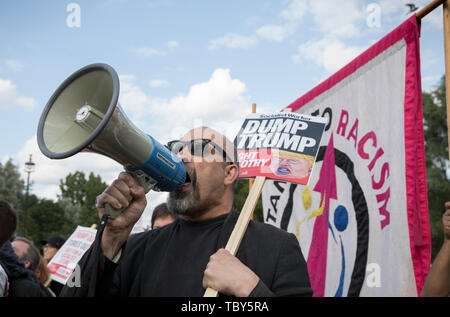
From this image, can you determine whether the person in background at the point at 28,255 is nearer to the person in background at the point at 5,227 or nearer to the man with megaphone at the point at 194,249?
the person in background at the point at 5,227

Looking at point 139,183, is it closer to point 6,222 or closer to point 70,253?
point 6,222

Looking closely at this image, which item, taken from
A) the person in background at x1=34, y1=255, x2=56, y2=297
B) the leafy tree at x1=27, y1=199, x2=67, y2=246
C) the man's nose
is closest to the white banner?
the man's nose

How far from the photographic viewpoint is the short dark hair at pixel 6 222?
2.82 metres

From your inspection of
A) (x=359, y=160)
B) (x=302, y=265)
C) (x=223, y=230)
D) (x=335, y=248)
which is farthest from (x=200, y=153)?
(x=335, y=248)

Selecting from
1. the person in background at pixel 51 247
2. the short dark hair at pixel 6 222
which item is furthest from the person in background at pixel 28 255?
the person in background at pixel 51 247

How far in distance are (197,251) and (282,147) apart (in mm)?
892

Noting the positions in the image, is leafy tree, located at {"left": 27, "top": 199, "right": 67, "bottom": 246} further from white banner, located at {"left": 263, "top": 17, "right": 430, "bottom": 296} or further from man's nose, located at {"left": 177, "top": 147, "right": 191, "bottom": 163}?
man's nose, located at {"left": 177, "top": 147, "right": 191, "bottom": 163}

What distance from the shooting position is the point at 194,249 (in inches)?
79.7

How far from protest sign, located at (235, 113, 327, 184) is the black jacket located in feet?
1.54

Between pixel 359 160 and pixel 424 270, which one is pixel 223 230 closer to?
pixel 424 270

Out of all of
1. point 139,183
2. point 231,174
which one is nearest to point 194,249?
point 139,183

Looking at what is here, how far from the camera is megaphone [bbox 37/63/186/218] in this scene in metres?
1.68

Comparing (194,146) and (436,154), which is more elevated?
(436,154)

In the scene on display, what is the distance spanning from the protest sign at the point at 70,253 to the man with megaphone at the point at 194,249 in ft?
10.3
